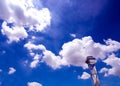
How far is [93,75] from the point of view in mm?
35594

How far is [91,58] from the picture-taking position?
3575cm

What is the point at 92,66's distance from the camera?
3584cm

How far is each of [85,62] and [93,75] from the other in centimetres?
174

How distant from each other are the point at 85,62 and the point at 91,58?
3.04 feet

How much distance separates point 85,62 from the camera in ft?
119

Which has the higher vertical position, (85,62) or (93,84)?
(85,62)

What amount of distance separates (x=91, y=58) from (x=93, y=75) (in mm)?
1877

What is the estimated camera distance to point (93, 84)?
35.3 metres

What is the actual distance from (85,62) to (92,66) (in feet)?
3.10

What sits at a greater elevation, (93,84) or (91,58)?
(91,58)

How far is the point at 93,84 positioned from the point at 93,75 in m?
0.99

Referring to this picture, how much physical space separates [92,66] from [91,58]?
0.90 metres
